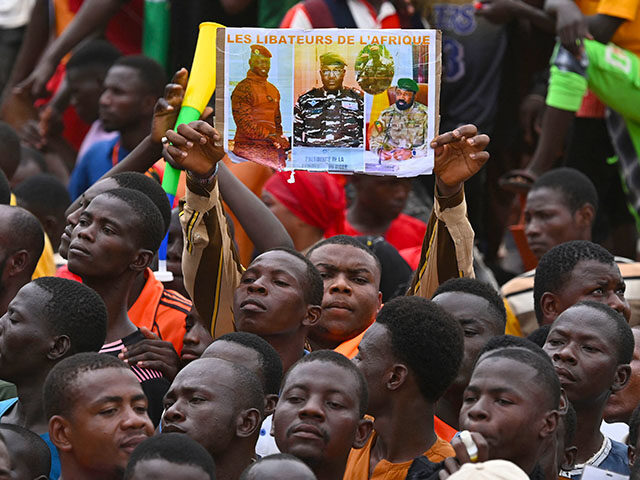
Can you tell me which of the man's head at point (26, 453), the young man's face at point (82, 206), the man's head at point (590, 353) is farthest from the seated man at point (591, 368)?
the young man's face at point (82, 206)

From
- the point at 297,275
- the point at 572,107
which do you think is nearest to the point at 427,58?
the point at 297,275

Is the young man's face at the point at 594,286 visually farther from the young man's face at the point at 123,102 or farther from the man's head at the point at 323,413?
the young man's face at the point at 123,102

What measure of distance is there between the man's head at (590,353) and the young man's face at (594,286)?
0.65 metres

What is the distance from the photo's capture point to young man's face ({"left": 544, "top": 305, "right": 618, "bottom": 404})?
4848 mm

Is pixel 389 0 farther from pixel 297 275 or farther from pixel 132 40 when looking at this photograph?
pixel 297 275

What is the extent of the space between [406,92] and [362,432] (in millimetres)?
1401

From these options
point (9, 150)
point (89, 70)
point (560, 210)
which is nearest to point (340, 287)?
point (560, 210)

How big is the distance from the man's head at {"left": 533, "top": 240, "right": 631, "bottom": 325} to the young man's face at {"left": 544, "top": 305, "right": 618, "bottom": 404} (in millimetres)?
665

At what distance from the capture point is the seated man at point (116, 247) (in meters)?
5.38

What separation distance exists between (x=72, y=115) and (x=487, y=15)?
317 centimetres

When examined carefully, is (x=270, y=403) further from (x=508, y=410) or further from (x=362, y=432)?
(x=508, y=410)

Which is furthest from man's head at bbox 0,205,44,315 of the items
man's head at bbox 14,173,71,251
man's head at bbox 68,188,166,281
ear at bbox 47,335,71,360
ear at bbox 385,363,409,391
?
ear at bbox 385,363,409,391

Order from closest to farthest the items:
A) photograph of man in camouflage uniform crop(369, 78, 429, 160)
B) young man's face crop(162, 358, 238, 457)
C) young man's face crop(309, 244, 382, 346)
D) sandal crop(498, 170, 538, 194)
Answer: young man's face crop(162, 358, 238, 457), photograph of man in camouflage uniform crop(369, 78, 429, 160), young man's face crop(309, 244, 382, 346), sandal crop(498, 170, 538, 194)

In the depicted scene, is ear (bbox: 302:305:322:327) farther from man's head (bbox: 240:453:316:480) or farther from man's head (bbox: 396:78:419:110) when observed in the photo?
man's head (bbox: 240:453:316:480)
